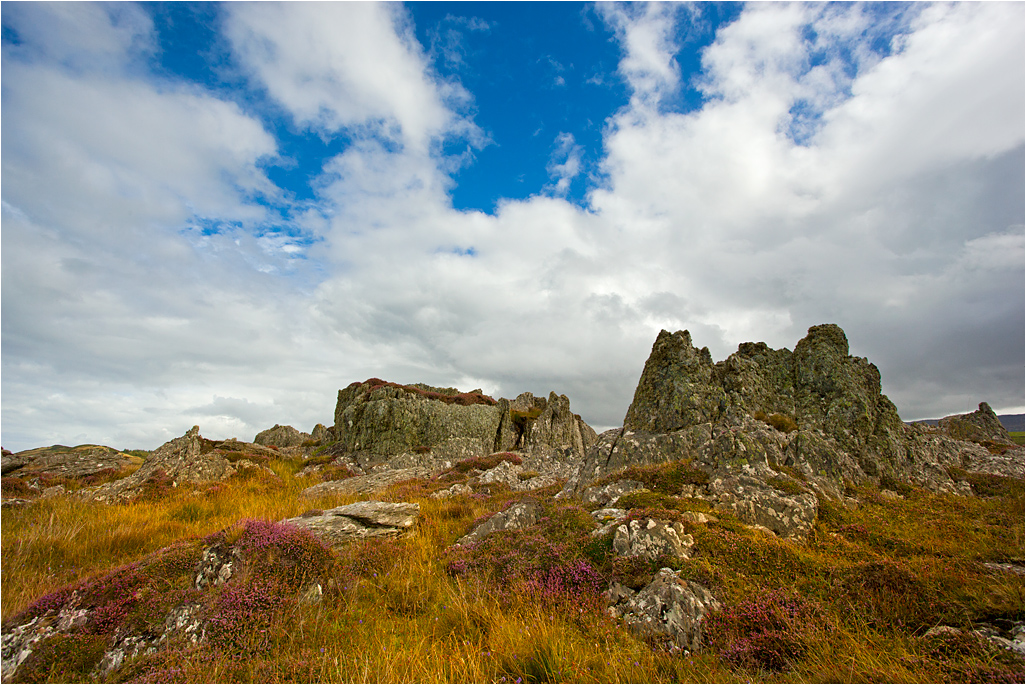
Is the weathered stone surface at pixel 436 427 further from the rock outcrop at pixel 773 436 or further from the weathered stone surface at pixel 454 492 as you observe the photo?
the rock outcrop at pixel 773 436

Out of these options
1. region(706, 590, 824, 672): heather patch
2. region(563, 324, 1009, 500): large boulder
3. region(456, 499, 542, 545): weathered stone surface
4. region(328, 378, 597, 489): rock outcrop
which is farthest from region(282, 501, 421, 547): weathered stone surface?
region(328, 378, 597, 489): rock outcrop

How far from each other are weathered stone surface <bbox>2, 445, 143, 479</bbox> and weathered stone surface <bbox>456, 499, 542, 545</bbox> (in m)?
21.1

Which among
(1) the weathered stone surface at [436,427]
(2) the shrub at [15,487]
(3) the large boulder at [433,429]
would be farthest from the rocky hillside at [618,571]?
(1) the weathered stone surface at [436,427]

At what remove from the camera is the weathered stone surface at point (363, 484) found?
1628 centimetres

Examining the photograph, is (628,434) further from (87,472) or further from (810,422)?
(87,472)

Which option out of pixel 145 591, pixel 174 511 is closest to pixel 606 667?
pixel 145 591

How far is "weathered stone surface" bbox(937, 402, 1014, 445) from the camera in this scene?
3459 centimetres

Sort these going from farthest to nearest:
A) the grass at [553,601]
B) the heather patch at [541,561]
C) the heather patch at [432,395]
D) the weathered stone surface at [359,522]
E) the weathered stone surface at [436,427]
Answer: the heather patch at [432,395]
the weathered stone surface at [436,427]
the weathered stone surface at [359,522]
the heather patch at [541,561]
the grass at [553,601]

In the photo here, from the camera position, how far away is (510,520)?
357 inches

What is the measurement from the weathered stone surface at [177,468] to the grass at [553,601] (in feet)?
19.7

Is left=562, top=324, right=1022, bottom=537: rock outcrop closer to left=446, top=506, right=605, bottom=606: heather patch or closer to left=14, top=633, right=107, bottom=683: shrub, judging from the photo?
left=446, top=506, right=605, bottom=606: heather patch

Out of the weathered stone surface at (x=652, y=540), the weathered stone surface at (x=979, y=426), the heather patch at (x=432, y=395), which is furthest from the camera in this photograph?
the weathered stone surface at (x=979, y=426)

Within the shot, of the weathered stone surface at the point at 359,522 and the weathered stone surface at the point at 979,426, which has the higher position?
the weathered stone surface at the point at 979,426

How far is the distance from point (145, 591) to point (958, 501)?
18118 millimetres
